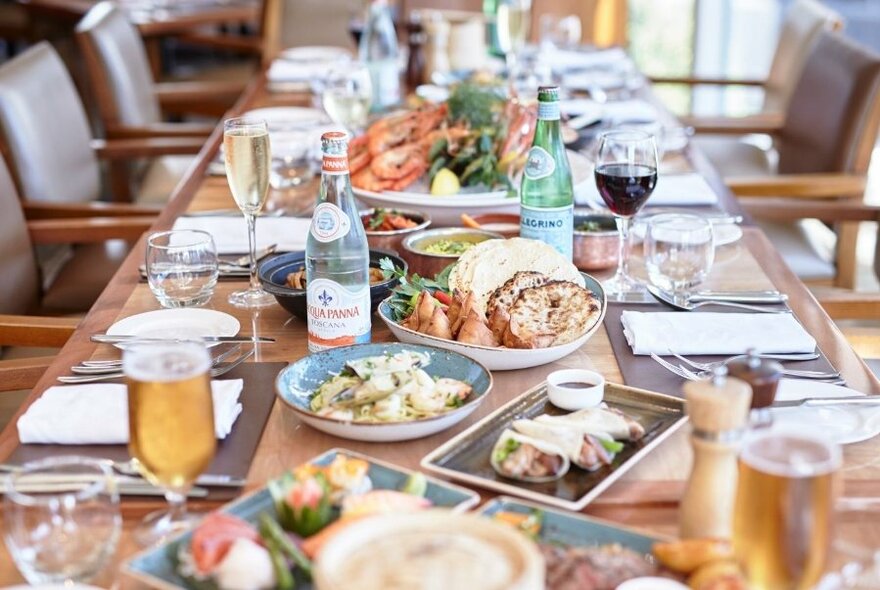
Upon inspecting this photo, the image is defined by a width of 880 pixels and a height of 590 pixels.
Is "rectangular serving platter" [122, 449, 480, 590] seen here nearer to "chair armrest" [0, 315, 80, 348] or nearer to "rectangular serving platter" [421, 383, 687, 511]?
"rectangular serving platter" [421, 383, 687, 511]

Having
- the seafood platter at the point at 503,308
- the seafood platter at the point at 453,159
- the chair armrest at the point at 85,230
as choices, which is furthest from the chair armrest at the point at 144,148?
the seafood platter at the point at 503,308

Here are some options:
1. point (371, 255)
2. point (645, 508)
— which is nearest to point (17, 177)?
point (371, 255)

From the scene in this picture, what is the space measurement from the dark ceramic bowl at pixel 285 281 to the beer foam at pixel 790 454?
0.74 meters

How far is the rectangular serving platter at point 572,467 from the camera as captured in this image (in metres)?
1.10

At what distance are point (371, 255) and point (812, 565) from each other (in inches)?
37.4

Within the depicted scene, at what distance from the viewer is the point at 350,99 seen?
257cm

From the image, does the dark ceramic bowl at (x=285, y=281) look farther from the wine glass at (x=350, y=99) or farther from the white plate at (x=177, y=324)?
the wine glass at (x=350, y=99)

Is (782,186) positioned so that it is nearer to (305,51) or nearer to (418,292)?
(418,292)

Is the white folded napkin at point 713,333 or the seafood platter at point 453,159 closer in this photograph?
the white folded napkin at point 713,333

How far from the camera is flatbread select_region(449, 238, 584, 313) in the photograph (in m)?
1.49

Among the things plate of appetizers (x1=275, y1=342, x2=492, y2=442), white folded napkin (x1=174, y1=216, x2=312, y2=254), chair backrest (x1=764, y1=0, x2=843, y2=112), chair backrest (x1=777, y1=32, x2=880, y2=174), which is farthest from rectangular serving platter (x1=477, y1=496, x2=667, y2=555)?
chair backrest (x1=764, y1=0, x2=843, y2=112)

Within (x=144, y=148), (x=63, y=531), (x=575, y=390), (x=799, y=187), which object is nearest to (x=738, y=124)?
(x=799, y=187)

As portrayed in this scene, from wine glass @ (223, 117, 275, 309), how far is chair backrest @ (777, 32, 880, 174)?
1.68m

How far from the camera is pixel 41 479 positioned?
1.03m
